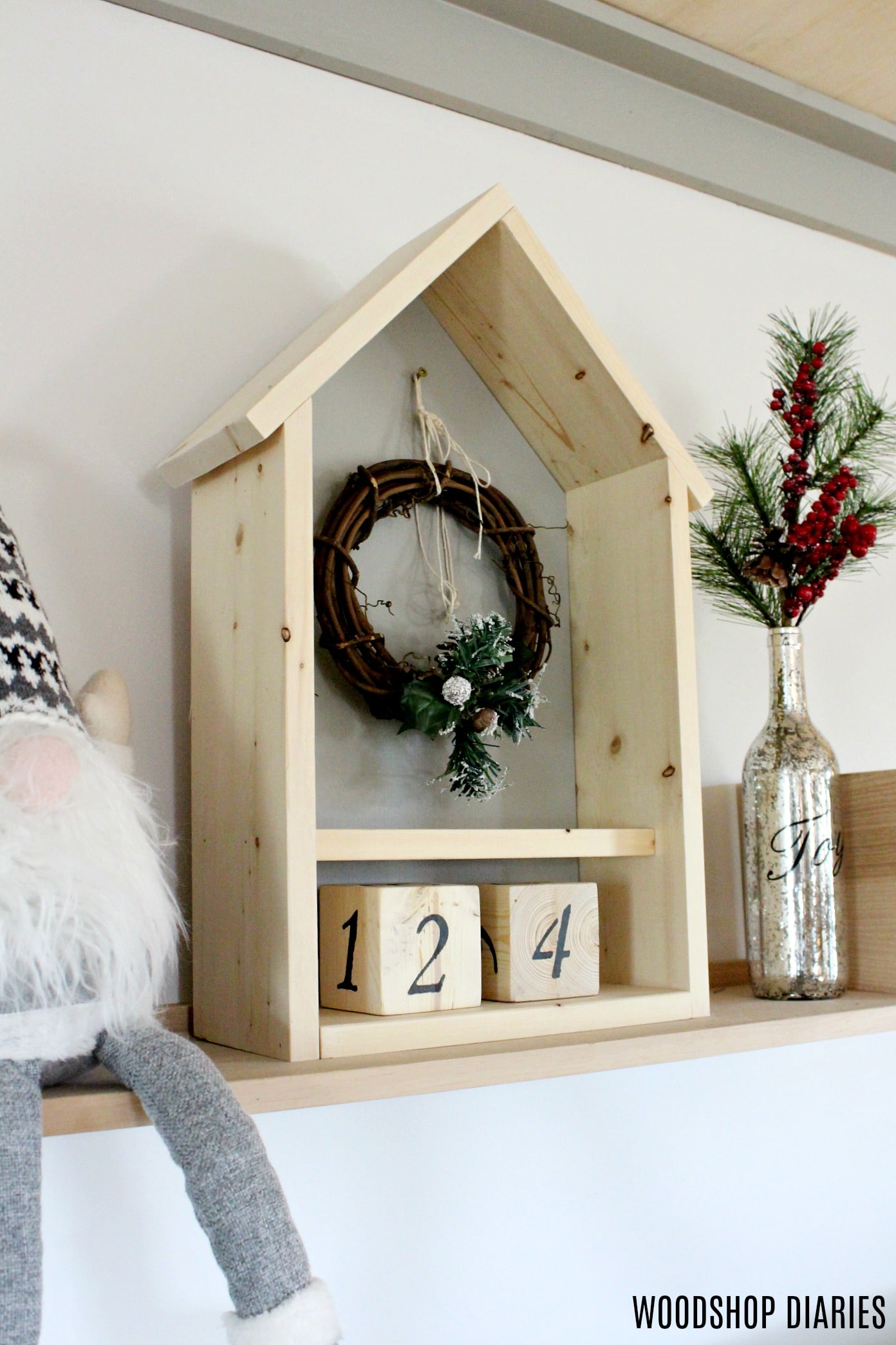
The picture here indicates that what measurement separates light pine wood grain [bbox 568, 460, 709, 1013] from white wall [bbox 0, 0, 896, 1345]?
0.71 ft

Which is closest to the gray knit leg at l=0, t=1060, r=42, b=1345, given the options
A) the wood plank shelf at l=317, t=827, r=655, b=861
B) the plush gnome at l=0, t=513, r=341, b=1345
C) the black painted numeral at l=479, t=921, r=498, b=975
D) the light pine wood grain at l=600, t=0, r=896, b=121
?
the plush gnome at l=0, t=513, r=341, b=1345

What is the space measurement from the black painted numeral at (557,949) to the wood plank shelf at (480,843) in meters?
0.05

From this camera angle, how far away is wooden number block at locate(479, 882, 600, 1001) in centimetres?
88

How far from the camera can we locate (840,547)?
109cm

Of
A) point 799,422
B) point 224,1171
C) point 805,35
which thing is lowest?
point 224,1171

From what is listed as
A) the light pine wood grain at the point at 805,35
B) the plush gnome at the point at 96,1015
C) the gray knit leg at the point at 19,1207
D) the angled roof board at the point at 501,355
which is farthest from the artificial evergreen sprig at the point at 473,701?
the light pine wood grain at the point at 805,35

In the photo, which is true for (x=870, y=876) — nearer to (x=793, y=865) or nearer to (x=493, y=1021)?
(x=793, y=865)

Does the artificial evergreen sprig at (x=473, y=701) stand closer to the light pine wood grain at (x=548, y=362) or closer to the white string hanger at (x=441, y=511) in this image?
the white string hanger at (x=441, y=511)

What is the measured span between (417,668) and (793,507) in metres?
0.41

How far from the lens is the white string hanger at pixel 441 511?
1.03 metres

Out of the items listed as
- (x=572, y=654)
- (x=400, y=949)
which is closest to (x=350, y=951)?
(x=400, y=949)

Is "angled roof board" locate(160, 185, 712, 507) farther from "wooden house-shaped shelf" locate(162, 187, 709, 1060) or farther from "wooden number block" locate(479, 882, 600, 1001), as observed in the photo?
"wooden number block" locate(479, 882, 600, 1001)

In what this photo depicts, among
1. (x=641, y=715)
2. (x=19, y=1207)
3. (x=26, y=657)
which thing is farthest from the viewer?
(x=641, y=715)

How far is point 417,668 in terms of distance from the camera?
3.30ft
